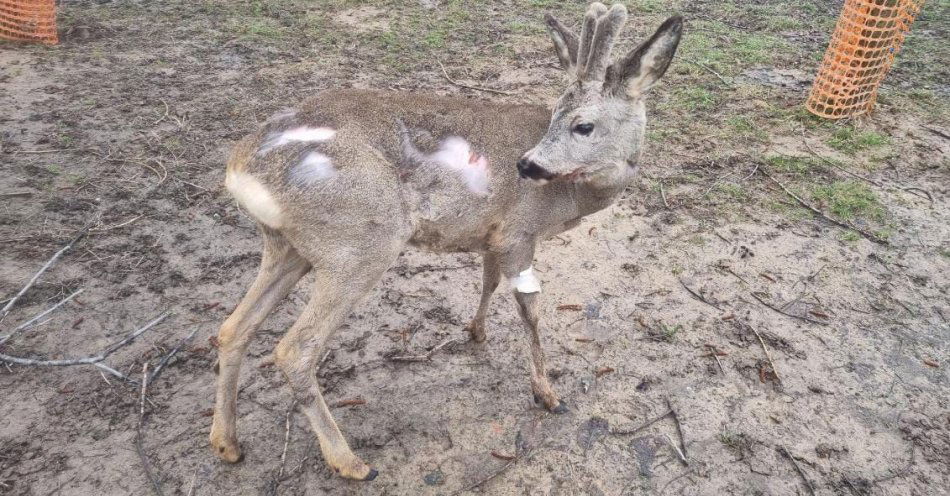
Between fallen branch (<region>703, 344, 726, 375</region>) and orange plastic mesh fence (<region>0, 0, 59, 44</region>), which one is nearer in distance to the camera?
fallen branch (<region>703, 344, 726, 375</region>)

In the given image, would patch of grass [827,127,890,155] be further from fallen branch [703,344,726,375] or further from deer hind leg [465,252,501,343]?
deer hind leg [465,252,501,343]

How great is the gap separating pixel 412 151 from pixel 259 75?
15.5 ft

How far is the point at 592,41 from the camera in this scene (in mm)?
3117

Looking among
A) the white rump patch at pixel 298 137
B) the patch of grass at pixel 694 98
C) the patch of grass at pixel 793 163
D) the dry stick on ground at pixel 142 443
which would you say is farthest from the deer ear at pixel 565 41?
the patch of grass at pixel 694 98

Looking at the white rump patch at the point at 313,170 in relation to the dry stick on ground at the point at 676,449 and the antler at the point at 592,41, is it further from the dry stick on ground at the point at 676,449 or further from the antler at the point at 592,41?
the dry stick on ground at the point at 676,449

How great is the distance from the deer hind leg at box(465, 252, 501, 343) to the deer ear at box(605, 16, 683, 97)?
1.13 meters

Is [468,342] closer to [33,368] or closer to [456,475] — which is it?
[456,475]

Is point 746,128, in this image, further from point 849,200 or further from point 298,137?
point 298,137

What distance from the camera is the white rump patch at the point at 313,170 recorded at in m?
2.87

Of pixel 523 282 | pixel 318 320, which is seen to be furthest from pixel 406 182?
pixel 523 282

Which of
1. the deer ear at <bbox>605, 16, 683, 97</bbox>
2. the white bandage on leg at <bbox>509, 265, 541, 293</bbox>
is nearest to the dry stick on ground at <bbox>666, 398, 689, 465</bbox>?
the white bandage on leg at <bbox>509, 265, 541, 293</bbox>

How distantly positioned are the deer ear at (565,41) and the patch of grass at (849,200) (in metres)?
3.03

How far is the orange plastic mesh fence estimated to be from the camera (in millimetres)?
7334

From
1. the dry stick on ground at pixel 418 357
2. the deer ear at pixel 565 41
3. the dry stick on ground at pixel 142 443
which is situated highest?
the deer ear at pixel 565 41
